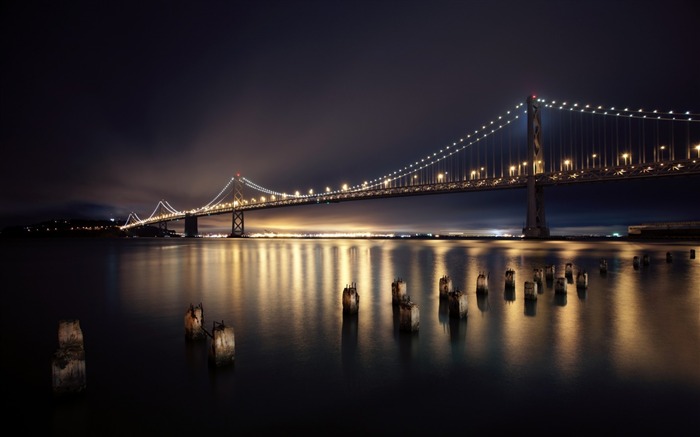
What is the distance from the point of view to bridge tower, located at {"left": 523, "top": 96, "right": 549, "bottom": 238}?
161ft

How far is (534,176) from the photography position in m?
49.9

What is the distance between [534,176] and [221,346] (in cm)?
5089

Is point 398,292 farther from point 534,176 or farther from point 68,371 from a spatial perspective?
point 534,176

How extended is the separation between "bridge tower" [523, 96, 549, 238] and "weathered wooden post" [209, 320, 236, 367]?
4840 cm

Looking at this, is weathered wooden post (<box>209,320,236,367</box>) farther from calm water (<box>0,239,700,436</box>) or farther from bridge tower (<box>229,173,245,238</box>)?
bridge tower (<box>229,173,245,238</box>)

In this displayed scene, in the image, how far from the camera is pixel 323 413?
4.45m

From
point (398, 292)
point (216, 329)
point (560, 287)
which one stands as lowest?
point (560, 287)

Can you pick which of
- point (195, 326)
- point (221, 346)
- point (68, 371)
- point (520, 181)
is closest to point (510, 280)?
point (195, 326)

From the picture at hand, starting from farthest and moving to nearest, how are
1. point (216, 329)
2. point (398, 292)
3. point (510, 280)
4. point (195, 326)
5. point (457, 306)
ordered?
point (510, 280)
point (398, 292)
point (457, 306)
point (195, 326)
point (216, 329)

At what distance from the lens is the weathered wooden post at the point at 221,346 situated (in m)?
5.58

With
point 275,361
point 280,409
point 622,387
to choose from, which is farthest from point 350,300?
point 622,387

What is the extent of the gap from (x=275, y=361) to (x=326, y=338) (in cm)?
145

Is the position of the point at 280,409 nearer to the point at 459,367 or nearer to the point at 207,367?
the point at 207,367

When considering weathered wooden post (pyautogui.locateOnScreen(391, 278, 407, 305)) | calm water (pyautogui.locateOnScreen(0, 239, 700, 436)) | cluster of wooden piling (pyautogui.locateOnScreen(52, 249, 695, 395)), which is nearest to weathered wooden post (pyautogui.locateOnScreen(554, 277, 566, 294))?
cluster of wooden piling (pyautogui.locateOnScreen(52, 249, 695, 395))
